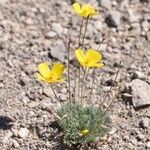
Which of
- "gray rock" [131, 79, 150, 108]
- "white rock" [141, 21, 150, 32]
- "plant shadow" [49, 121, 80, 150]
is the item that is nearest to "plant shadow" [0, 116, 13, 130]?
"plant shadow" [49, 121, 80, 150]

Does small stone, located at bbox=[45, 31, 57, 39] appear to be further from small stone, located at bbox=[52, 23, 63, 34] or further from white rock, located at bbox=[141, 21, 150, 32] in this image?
white rock, located at bbox=[141, 21, 150, 32]

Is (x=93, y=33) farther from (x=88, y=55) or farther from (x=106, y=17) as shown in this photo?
(x=88, y=55)

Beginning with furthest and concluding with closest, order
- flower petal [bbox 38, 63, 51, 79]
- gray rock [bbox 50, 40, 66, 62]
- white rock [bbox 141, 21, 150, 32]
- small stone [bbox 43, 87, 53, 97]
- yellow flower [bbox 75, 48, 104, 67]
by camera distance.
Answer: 1. white rock [bbox 141, 21, 150, 32]
2. gray rock [bbox 50, 40, 66, 62]
3. small stone [bbox 43, 87, 53, 97]
4. flower petal [bbox 38, 63, 51, 79]
5. yellow flower [bbox 75, 48, 104, 67]

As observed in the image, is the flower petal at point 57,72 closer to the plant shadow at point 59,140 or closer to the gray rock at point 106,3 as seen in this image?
the plant shadow at point 59,140

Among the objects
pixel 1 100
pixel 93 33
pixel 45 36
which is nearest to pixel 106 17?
pixel 93 33

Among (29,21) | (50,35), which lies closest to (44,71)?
(50,35)

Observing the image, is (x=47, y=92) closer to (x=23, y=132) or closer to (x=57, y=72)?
(x=23, y=132)

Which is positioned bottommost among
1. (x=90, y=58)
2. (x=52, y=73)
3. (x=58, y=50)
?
(x=58, y=50)

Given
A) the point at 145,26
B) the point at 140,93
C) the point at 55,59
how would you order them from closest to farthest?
the point at 140,93, the point at 55,59, the point at 145,26
